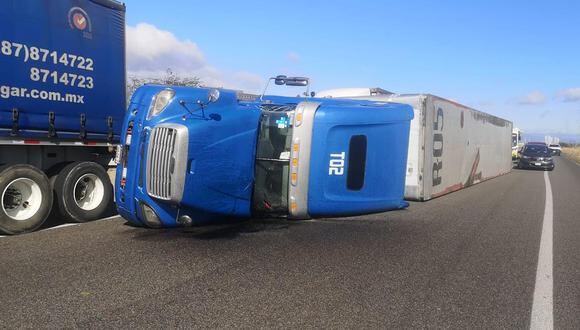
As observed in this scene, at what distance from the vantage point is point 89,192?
805cm

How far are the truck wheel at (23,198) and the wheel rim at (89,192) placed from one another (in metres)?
0.67

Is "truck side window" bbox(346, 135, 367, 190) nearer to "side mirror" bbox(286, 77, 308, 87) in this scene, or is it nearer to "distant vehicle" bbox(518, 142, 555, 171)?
"side mirror" bbox(286, 77, 308, 87)

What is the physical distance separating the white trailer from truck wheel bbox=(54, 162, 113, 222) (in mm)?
6206

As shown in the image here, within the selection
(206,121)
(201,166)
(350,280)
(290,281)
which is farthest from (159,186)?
(350,280)

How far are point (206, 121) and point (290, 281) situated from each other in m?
2.67

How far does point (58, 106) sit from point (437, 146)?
26.4 feet

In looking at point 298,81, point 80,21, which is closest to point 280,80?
point 298,81

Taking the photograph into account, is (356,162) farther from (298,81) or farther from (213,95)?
(213,95)

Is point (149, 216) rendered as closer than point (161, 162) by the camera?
No

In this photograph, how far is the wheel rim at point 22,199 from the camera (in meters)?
6.81

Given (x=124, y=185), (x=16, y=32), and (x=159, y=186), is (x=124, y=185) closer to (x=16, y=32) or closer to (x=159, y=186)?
(x=159, y=186)

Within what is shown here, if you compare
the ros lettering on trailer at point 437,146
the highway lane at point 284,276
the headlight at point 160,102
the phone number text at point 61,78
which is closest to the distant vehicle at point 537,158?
the ros lettering on trailer at point 437,146

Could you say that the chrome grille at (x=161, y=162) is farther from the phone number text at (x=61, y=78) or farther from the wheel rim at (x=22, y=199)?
the phone number text at (x=61, y=78)

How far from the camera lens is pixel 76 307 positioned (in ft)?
13.6
